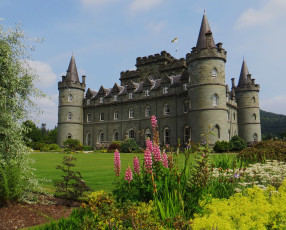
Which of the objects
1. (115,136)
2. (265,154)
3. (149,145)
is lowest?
(265,154)

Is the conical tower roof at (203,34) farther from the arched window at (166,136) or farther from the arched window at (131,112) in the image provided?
the arched window at (131,112)

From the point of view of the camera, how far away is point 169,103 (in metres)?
35.5

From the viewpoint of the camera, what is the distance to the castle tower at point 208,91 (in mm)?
29031

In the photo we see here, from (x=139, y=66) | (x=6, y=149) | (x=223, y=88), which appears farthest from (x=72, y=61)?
(x=6, y=149)

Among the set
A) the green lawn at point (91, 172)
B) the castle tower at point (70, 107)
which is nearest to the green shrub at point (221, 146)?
the green lawn at point (91, 172)

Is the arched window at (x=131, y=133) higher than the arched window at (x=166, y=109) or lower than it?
lower

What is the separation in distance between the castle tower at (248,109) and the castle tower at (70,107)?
2737cm

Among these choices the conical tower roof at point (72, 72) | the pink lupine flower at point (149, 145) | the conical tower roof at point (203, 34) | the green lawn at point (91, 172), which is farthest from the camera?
the conical tower roof at point (72, 72)

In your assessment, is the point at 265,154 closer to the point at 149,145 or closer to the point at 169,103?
the point at 149,145

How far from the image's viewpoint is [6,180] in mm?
5629

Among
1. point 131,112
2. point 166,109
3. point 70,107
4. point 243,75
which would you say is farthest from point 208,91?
point 70,107

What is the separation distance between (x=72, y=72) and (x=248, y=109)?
101 ft

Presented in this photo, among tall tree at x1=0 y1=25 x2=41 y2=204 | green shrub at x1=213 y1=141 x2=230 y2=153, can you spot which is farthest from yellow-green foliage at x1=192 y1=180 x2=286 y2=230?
green shrub at x1=213 y1=141 x2=230 y2=153

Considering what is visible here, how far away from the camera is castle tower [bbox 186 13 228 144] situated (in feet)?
95.2
